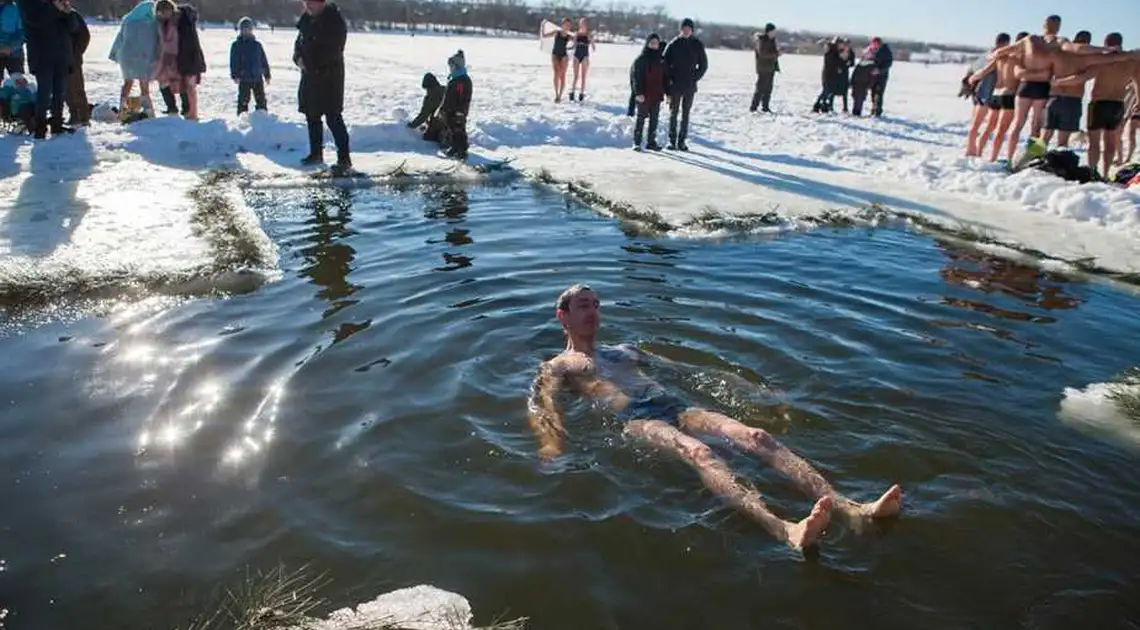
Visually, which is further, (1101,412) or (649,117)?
(649,117)

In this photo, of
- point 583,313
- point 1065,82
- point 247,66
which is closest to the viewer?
point 583,313

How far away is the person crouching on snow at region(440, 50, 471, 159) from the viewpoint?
11.3 m

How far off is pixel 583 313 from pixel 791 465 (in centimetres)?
168

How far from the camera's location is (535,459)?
3.77 metres

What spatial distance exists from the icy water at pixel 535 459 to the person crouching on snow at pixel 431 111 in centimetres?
612

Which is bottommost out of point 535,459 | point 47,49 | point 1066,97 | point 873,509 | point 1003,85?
point 535,459

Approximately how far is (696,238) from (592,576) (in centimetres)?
556

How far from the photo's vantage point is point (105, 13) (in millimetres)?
45375

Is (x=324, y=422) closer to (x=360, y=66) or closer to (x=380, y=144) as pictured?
(x=380, y=144)

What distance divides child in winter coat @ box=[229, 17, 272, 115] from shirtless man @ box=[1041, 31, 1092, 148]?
39.3ft

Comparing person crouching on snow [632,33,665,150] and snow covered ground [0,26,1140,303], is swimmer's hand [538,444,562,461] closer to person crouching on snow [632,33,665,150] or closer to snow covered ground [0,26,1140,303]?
snow covered ground [0,26,1140,303]

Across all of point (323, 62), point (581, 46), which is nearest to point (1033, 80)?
point (581, 46)

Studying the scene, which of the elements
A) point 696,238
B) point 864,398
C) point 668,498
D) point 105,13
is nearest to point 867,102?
point 696,238

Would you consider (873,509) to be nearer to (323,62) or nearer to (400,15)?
(323,62)
